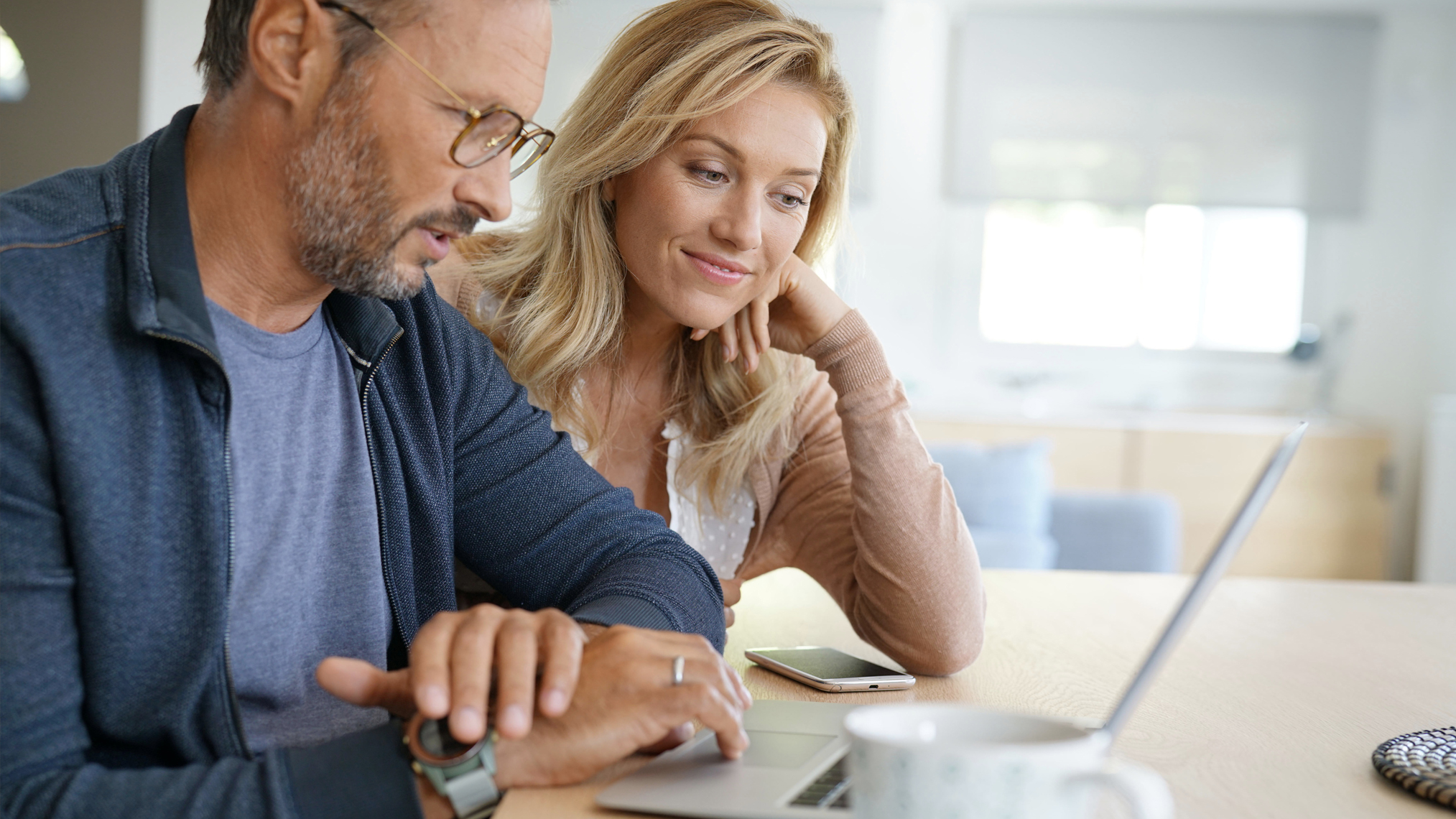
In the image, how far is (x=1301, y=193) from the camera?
216 inches

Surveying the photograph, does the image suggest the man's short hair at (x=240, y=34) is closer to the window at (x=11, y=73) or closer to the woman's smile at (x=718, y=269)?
the woman's smile at (x=718, y=269)

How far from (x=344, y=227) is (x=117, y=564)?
1.05 ft

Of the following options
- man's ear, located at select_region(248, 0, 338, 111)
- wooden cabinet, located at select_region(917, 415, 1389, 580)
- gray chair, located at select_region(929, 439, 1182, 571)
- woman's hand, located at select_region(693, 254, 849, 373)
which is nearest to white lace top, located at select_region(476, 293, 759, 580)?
woman's hand, located at select_region(693, 254, 849, 373)

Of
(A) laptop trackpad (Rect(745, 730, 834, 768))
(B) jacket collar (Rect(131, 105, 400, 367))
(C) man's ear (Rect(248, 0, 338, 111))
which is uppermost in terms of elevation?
(C) man's ear (Rect(248, 0, 338, 111))

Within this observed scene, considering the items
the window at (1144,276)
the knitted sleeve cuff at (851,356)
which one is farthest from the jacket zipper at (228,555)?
the window at (1144,276)

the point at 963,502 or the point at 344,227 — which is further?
the point at 963,502

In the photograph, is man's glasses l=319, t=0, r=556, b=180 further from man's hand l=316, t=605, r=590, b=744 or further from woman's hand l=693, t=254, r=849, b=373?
woman's hand l=693, t=254, r=849, b=373

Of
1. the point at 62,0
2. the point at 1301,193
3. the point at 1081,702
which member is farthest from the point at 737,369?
the point at 1301,193

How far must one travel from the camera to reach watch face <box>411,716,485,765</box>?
2.25ft

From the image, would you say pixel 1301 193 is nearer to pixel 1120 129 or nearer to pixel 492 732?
pixel 1120 129

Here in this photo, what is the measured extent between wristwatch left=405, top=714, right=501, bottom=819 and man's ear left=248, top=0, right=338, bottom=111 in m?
0.52

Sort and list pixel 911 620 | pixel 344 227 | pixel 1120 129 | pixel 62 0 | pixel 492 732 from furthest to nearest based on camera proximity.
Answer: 1. pixel 1120 129
2. pixel 62 0
3. pixel 911 620
4. pixel 344 227
5. pixel 492 732

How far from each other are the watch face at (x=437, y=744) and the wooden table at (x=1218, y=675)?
0.14 feet

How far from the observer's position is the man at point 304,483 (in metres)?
0.71
